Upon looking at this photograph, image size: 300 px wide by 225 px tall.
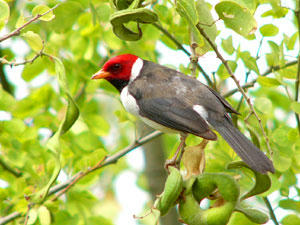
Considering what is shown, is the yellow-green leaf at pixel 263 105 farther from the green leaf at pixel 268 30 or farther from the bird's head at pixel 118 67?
the bird's head at pixel 118 67

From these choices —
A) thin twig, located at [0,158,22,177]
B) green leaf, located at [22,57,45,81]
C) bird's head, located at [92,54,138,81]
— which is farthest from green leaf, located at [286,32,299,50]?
thin twig, located at [0,158,22,177]

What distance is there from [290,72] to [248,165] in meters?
1.08

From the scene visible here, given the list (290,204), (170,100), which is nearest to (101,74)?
(170,100)

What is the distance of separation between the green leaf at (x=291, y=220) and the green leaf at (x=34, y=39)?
184 cm

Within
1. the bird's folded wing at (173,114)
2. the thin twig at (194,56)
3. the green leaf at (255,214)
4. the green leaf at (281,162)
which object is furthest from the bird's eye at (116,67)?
the green leaf at (255,214)

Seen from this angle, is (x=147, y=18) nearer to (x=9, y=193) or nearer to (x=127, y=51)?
(x=127, y=51)

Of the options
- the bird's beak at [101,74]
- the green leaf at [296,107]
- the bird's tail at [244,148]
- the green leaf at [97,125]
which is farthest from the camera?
the green leaf at [97,125]

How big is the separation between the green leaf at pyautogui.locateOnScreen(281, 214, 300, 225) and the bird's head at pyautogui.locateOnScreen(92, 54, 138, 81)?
1660mm

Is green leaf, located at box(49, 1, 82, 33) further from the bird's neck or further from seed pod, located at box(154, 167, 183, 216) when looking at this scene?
seed pod, located at box(154, 167, 183, 216)

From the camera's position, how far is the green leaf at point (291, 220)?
2.92 metres

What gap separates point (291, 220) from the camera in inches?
116

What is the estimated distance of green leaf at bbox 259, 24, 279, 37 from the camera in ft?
9.77

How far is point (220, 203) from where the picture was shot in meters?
2.29

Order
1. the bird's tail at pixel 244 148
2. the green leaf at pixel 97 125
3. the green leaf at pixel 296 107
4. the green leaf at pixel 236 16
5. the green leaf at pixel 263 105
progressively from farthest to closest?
the green leaf at pixel 97 125 < the green leaf at pixel 263 105 < the green leaf at pixel 296 107 < the green leaf at pixel 236 16 < the bird's tail at pixel 244 148
